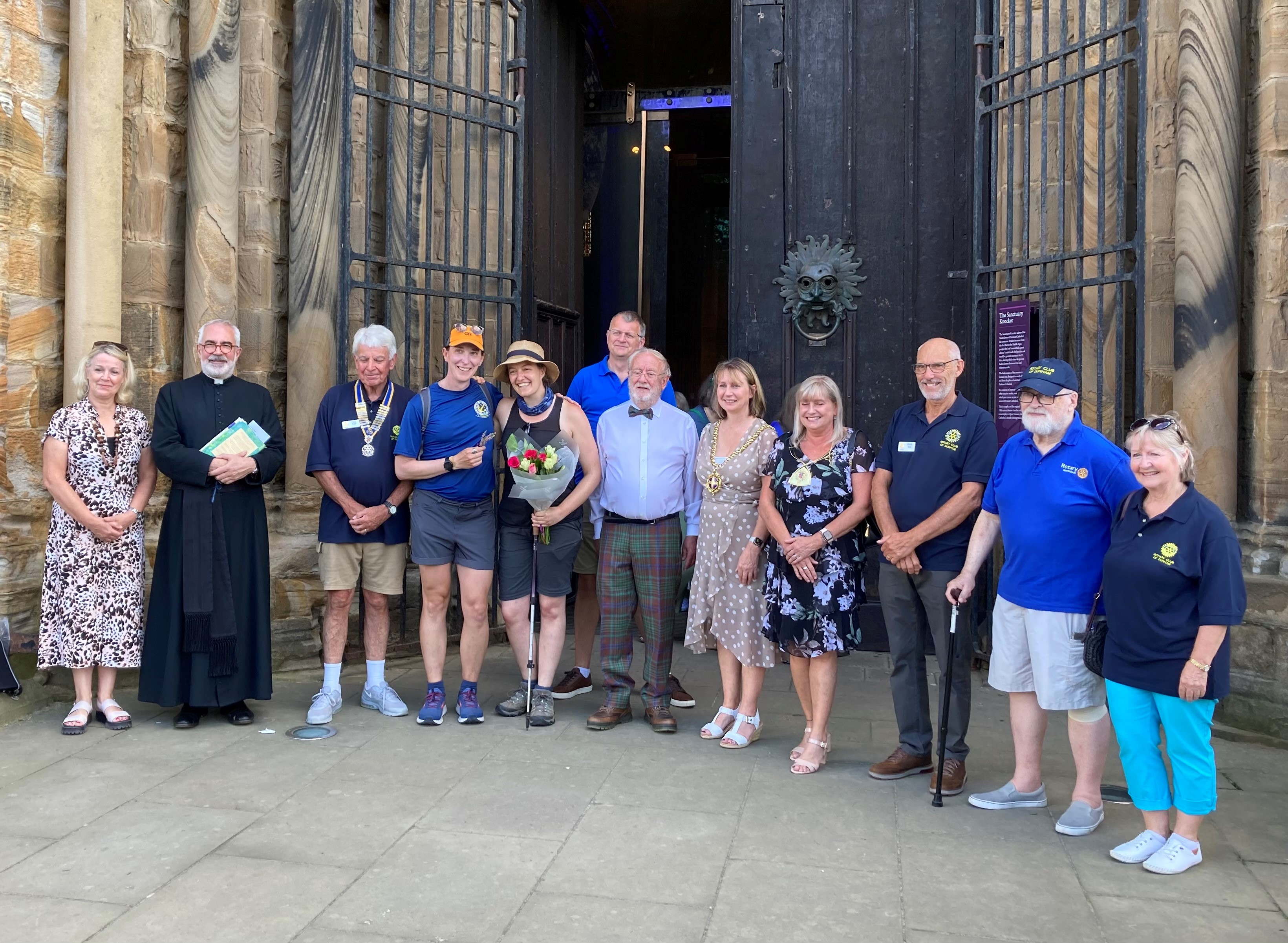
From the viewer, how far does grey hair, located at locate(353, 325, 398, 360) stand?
5180mm

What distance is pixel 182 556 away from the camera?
4.97 metres

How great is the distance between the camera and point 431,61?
6484 mm

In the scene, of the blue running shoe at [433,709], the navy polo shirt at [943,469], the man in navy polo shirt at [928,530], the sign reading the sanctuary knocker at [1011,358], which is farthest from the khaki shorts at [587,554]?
the sign reading the sanctuary knocker at [1011,358]

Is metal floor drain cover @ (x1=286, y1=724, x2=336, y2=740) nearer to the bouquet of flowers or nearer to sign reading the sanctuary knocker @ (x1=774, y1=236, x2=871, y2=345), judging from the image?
the bouquet of flowers

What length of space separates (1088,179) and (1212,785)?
3.49m

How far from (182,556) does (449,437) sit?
4.13ft

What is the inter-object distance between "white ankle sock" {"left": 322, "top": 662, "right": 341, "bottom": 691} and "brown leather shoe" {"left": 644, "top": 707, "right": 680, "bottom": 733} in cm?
142

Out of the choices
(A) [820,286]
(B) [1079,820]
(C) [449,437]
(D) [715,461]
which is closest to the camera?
(B) [1079,820]

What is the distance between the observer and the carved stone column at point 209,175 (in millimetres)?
5898

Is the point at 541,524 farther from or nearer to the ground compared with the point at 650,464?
nearer to the ground

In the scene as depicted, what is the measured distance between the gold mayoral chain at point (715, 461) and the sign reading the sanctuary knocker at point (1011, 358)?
1.72 m

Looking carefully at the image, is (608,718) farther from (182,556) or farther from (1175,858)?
(1175,858)

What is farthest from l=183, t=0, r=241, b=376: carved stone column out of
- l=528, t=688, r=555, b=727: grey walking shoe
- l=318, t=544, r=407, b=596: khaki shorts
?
l=528, t=688, r=555, b=727: grey walking shoe

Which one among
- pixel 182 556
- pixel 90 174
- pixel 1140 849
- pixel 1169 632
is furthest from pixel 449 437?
pixel 1140 849
